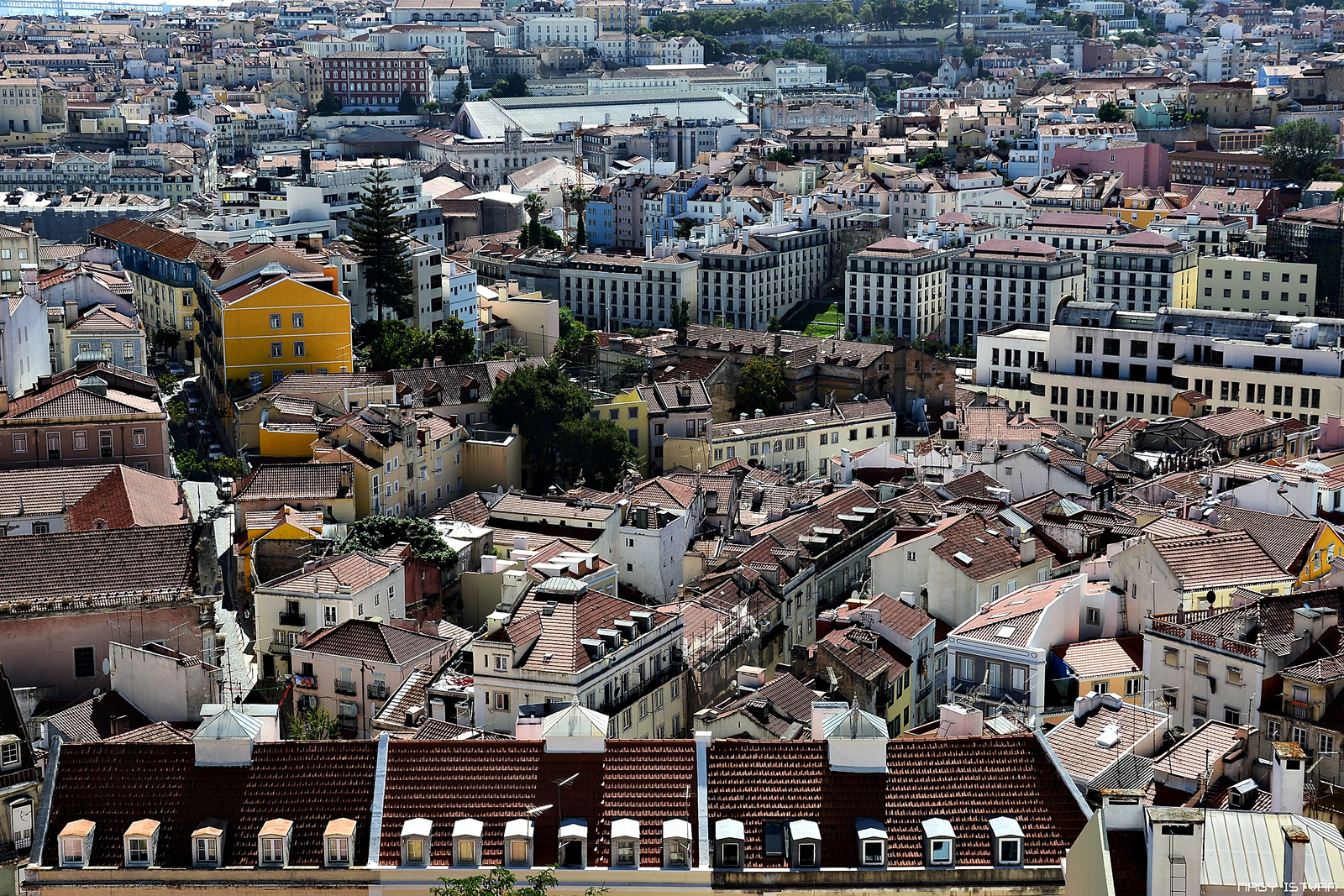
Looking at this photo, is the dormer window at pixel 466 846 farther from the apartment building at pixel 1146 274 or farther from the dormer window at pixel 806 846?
the apartment building at pixel 1146 274

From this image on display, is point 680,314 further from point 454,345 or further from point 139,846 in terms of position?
point 139,846

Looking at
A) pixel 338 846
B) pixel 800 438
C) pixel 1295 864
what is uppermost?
pixel 1295 864

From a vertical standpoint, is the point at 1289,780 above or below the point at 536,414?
above

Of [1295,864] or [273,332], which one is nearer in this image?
[1295,864]

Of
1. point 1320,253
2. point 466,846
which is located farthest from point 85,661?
point 1320,253

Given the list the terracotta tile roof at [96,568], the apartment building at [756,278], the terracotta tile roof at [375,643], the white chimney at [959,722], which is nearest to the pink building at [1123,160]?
the apartment building at [756,278]

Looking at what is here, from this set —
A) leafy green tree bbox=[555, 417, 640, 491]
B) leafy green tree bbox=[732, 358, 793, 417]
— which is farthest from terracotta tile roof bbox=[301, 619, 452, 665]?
leafy green tree bbox=[732, 358, 793, 417]

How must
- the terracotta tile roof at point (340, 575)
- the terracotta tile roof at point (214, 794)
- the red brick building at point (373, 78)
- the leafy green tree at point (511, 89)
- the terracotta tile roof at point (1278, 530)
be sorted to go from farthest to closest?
the red brick building at point (373, 78) < the leafy green tree at point (511, 89) < the terracotta tile roof at point (340, 575) < the terracotta tile roof at point (1278, 530) < the terracotta tile roof at point (214, 794)
